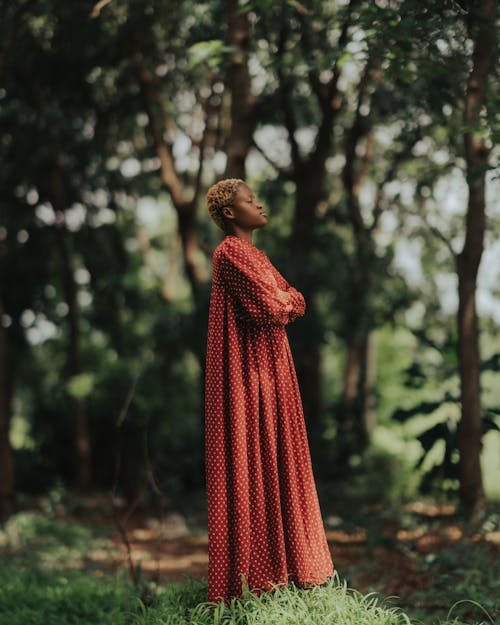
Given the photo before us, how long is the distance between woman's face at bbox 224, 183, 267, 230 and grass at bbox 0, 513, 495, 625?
6.65 feet

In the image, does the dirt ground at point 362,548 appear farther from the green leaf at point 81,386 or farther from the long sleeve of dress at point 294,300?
the green leaf at point 81,386

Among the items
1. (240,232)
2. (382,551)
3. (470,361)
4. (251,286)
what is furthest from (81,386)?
(251,286)

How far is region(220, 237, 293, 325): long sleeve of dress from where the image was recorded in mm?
4027

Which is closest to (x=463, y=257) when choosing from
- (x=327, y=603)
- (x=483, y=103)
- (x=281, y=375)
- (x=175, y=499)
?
(x=483, y=103)

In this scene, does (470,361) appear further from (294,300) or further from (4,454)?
(4,454)

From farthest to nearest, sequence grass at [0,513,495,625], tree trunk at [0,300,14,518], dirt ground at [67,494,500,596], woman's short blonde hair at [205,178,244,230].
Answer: tree trunk at [0,300,14,518]
dirt ground at [67,494,500,596]
woman's short blonde hair at [205,178,244,230]
grass at [0,513,495,625]

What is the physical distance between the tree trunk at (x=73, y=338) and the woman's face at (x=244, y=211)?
8624 mm

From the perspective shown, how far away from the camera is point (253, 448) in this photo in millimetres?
4062

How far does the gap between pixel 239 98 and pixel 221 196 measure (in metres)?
3.31

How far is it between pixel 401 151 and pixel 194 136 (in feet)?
12.1

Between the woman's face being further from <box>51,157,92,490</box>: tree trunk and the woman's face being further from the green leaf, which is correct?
<box>51,157,92,490</box>: tree trunk

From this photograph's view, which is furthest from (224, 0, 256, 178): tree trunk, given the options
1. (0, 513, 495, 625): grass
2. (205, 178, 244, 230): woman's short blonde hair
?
(0, 513, 495, 625): grass

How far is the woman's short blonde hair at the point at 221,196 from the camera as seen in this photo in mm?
4203

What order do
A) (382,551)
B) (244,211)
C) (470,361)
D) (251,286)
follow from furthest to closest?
(382,551), (470,361), (244,211), (251,286)
